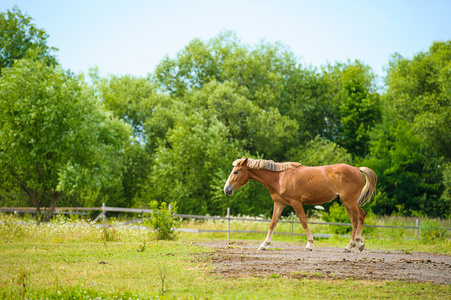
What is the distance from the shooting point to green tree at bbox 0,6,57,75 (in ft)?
92.3

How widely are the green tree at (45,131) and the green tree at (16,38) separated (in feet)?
18.2

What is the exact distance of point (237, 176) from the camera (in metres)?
12.6

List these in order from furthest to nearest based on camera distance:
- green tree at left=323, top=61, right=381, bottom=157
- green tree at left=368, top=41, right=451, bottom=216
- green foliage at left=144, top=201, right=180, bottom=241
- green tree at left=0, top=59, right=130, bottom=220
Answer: green tree at left=323, top=61, right=381, bottom=157
green tree at left=368, top=41, right=451, bottom=216
green tree at left=0, top=59, right=130, bottom=220
green foliage at left=144, top=201, right=180, bottom=241

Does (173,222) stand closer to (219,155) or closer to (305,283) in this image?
(305,283)

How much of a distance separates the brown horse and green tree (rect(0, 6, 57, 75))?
66.5 feet

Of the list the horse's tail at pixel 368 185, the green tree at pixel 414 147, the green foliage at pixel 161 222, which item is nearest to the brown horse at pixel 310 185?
the horse's tail at pixel 368 185

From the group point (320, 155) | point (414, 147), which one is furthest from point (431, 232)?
point (414, 147)

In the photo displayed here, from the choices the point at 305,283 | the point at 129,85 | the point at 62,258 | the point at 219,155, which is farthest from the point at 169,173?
the point at 305,283

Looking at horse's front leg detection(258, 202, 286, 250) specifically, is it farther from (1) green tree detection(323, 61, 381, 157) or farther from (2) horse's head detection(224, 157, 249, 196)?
(1) green tree detection(323, 61, 381, 157)

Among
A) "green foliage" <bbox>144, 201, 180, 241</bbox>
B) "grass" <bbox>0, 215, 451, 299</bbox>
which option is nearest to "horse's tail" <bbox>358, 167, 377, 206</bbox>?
"grass" <bbox>0, 215, 451, 299</bbox>

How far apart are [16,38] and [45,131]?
9.89m

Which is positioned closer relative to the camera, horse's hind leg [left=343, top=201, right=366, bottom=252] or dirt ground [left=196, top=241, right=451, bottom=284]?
dirt ground [left=196, top=241, right=451, bottom=284]

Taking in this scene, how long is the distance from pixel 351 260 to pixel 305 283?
3289mm

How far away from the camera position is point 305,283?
22.4 ft
